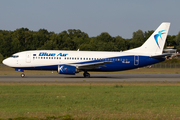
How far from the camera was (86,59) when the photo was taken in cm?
3559

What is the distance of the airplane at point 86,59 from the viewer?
34688 millimetres

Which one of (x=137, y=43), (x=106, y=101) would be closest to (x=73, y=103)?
(x=106, y=101)

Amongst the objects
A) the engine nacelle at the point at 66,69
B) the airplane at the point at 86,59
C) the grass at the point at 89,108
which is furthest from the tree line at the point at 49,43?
the grass at the point at 89,108

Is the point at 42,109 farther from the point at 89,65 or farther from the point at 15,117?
the point at 89,65

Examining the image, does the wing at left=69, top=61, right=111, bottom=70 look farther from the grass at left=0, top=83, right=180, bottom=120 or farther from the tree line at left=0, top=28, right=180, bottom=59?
the tree line at left=0, top=28, right=180, bottom=59

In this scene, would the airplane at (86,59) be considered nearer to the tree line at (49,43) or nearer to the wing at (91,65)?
the wing at (91,65)

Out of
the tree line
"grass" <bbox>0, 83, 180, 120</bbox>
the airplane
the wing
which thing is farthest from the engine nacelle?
the tree line

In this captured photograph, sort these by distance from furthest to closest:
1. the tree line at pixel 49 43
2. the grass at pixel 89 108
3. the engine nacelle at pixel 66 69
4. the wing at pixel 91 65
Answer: the tree line at pixel 49 43
the wing at pixel 91 65
the engine nacelle at pixel 66 69
the grass at pixel 89 108

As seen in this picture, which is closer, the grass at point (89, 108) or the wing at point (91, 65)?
the grass at point (89, 108)

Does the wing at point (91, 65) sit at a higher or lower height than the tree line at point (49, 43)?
lower

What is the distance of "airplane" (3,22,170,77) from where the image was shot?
34.7 meters

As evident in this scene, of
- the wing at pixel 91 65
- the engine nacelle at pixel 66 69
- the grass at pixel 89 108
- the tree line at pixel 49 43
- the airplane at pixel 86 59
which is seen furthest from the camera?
the tree line at pixel 49 43

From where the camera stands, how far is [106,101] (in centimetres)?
1511

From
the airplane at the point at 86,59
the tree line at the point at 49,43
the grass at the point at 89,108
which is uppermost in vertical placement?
the tree line at the point at 49,43
